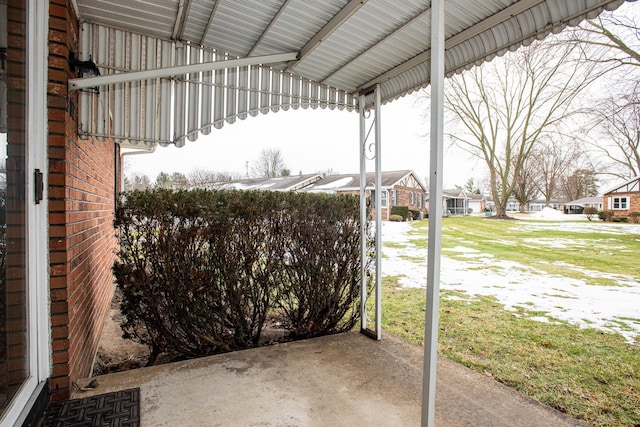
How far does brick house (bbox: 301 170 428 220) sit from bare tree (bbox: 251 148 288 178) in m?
10.3

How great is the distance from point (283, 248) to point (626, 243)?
1530 cm

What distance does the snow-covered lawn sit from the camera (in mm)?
5082

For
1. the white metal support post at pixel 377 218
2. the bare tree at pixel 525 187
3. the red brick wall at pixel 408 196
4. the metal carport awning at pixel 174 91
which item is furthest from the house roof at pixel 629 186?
the metal carport awning at pixel 174 91

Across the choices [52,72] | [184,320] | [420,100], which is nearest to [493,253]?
[420,100]

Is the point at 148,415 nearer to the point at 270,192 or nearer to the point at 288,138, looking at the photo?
the point at 270,192

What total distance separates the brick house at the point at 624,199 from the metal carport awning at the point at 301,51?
2807 centimetres

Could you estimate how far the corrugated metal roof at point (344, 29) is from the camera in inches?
90.7

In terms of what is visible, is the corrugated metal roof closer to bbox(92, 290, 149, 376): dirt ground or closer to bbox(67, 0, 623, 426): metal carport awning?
bbox(67, 0, 623, 426): metal carport awning

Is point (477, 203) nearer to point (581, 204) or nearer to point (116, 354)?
point (581, 204)

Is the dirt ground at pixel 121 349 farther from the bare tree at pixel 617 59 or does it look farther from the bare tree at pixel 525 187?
the bare tree at pixel 525 187

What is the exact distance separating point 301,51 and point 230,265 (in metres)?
2.13

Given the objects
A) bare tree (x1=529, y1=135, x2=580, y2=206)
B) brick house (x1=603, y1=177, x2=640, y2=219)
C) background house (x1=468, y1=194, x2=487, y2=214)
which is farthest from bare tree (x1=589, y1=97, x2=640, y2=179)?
background house (x1=468, y1=194, x2=487, y2=214)

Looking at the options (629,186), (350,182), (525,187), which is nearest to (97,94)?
(350,182)

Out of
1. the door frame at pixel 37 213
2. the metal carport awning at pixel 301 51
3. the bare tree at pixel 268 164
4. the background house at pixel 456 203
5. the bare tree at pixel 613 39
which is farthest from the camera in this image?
the background house at pixel 456 203
